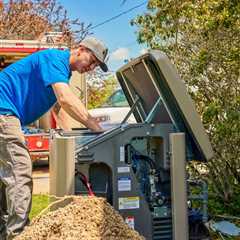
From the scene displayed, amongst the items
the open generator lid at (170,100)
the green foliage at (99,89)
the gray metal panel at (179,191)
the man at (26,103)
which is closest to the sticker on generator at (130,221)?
the gray metal panel at (179,191)

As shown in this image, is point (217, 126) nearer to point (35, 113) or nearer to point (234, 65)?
point (234, 65)

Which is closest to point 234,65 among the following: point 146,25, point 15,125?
point 146,25

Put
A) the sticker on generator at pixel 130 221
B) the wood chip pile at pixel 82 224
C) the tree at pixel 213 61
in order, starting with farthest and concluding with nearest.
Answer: the tree at pixel 213 61 < the sticker on generator at pixel 130 221 < the wood chip pile at pixel 82 224

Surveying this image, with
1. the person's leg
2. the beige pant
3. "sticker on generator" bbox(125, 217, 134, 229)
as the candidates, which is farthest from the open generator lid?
the person's leg

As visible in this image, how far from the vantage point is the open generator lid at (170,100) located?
12.7ft

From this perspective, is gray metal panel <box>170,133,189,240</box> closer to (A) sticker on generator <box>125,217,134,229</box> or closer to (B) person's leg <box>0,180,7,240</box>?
(A) sticker on generator <box>125,217,134,229</box>

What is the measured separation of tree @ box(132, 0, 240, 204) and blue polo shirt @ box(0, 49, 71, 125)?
2.02 meters

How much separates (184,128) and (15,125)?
1329 mm

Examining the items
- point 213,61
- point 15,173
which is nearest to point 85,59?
point 15,173

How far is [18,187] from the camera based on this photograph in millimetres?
4211

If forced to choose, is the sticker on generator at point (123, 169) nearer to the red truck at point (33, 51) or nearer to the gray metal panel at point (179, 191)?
the gray metal panel at point (179, 191)

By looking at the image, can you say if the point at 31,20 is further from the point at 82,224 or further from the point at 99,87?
the point at 82,224

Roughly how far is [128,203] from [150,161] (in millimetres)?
368

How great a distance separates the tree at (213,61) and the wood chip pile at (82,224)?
2573 millimetres
